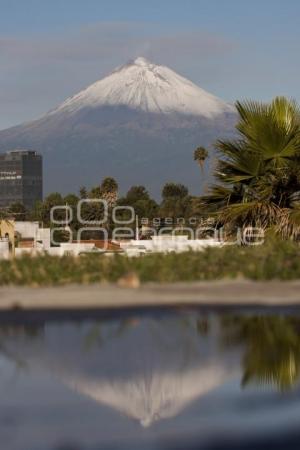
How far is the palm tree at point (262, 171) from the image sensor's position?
2431 centimetres

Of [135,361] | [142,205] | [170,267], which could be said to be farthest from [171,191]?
[135,361]

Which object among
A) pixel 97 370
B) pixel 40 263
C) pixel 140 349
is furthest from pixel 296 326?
pixel 40 263

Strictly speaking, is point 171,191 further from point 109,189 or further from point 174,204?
point 109,189

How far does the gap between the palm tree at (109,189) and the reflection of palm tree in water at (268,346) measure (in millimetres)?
136198

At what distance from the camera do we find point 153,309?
1636 cm

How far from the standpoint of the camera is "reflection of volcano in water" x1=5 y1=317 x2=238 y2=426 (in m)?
10.1

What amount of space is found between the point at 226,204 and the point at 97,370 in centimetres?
1428

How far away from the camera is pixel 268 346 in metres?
12.6

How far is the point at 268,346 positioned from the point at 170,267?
7.65m

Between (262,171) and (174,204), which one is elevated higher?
(262,171)

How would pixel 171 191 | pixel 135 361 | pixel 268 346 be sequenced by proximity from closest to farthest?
pixel 135 361 → pixel 268 346 → pixel 171 191

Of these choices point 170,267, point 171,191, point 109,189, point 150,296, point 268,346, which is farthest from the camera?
point 171,191

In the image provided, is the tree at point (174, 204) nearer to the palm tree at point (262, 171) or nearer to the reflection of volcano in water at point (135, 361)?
the palm tree at point (262, 171)

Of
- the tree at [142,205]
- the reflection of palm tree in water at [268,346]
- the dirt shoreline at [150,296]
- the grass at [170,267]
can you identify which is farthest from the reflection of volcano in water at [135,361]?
the tree at [142,205]
